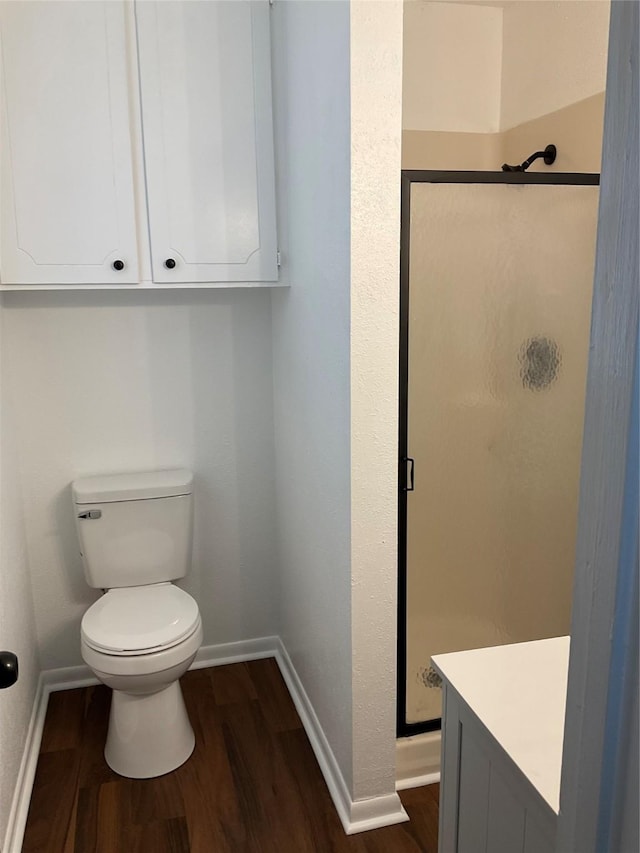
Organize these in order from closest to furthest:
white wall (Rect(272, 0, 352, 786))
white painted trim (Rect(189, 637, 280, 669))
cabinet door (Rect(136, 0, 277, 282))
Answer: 1. white wall (Rect(272, 0, 352, 786))
2. cabinet door (Rect(136, 0, 277, 282))
3. white painted trim (Rect(189, 637, 280, 669))

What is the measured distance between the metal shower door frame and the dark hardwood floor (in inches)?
10.0

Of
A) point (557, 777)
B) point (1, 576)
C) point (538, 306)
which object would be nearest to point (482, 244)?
point (538, 306)

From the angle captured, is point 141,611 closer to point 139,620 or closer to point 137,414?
point 139,620

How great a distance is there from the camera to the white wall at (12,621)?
178 cm

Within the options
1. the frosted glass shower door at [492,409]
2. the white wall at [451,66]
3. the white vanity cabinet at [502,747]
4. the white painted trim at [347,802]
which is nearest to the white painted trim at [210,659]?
the white painted trim at [347,802]

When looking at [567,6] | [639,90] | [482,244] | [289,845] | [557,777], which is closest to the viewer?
[639,90]

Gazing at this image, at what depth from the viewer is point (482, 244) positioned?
193 cm

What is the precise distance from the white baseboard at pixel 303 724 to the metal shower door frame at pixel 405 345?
0.21 metres

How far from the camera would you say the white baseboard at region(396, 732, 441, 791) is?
199cm

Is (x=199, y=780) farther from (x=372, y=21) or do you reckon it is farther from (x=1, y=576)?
Result: (x=372, y=21)

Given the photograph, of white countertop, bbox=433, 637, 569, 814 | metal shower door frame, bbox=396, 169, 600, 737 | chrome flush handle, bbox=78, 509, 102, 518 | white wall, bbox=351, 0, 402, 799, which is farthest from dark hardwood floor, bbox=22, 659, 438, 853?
white countertop, bbox=433, 637, 569, 814

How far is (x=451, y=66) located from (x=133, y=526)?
6.38ft

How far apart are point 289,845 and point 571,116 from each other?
7.29 ft

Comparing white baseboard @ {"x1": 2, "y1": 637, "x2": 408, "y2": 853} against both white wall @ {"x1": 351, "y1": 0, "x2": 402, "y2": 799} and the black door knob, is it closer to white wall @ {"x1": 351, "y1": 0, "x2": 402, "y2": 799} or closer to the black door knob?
white wall @ {"x1": 351, "y1": 0, "x2": 402, "y2": 799}
